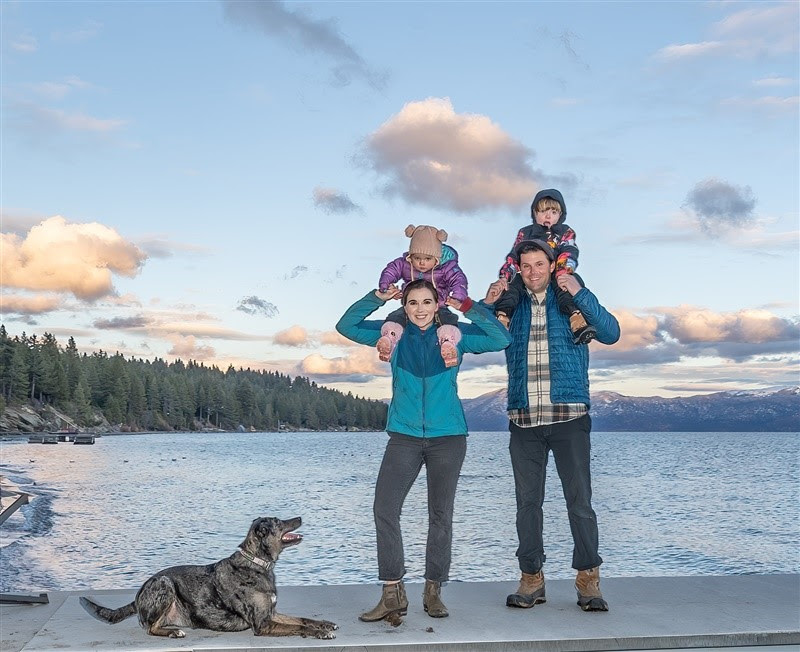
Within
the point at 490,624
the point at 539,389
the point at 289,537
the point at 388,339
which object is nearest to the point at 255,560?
the point at 289,537

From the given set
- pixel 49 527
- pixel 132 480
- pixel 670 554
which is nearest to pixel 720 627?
pixel 670 554

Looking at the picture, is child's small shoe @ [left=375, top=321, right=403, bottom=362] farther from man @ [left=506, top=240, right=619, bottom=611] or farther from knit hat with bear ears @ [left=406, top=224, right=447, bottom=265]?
man @ [left=506, top=240, right=619, bottom=611]

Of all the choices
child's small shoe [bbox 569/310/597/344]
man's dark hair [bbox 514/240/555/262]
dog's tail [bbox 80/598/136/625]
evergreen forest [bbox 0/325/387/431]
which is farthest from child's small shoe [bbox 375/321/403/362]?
evergreen forest [bbox 0/325/387/431]

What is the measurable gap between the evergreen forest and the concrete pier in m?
113

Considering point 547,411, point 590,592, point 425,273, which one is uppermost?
point 425,273

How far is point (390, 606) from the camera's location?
5453 mm

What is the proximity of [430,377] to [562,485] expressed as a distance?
3.53 feet

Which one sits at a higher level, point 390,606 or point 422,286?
point 422,286

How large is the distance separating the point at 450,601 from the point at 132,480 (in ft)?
158

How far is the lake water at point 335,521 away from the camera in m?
20.3

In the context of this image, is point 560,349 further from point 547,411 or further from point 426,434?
point 426,434

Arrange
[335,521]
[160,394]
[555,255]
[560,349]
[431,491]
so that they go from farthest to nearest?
[160,394] < [335,521] < [555,255] < [560,349] < [431,491]

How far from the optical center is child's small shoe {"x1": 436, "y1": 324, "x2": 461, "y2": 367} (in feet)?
18.1

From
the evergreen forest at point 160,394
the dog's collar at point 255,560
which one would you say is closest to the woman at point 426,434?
the dog's collar at point 255,560
